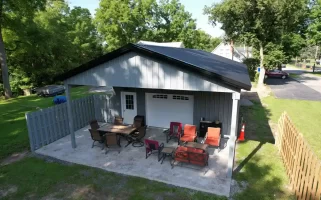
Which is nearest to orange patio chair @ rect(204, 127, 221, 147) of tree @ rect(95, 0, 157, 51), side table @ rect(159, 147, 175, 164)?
side table @ rect(159, 147, 175, 164)

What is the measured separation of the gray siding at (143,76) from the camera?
21.3 ft

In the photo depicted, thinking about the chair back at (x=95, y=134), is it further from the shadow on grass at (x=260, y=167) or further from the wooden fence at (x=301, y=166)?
the wooden fence at (x=301, y=166)

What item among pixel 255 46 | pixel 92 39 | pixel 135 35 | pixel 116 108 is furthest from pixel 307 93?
pixel 92 39

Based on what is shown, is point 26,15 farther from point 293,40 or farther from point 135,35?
point 293,40

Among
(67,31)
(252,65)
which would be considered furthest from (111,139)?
(252,65)

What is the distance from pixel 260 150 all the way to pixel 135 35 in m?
33.8

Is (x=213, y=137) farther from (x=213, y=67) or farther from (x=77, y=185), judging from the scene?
(x=77, y=185)

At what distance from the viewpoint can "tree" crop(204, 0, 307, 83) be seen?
21344mm

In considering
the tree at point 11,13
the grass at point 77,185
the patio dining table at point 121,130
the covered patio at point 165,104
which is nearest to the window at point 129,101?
the covered patio at point 165,104

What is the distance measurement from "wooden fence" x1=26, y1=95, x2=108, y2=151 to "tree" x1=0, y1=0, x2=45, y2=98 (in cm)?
1387

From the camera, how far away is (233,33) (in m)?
25.9

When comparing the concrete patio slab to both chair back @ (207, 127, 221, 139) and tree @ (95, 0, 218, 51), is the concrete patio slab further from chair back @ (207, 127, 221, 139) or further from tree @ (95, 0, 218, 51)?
tree @ (95, 0, 218, 51)

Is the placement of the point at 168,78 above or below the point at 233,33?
below

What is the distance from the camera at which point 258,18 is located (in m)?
23.1
